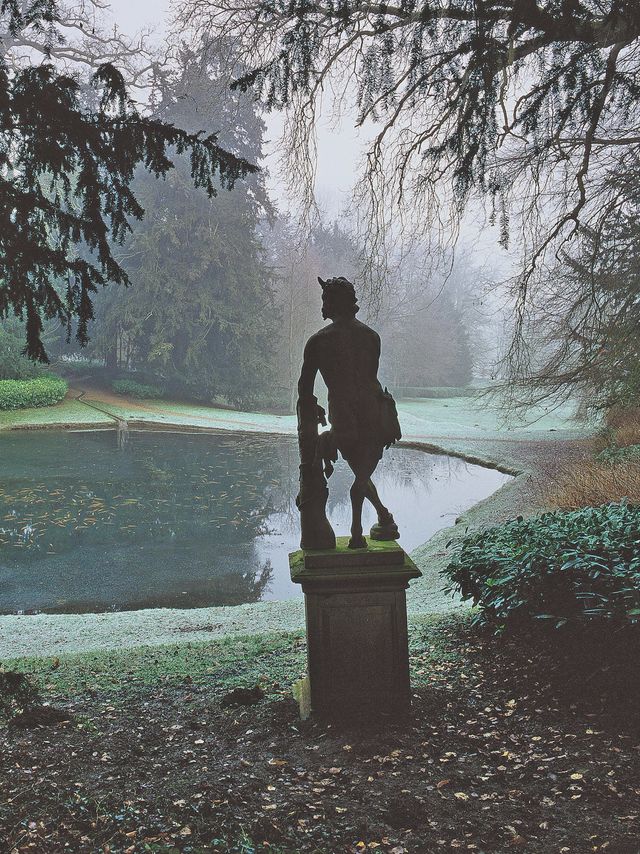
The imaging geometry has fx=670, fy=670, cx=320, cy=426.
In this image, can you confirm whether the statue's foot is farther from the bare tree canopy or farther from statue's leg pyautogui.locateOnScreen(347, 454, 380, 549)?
the bare tree canopy

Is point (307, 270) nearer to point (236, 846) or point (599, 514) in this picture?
point (599, 514)

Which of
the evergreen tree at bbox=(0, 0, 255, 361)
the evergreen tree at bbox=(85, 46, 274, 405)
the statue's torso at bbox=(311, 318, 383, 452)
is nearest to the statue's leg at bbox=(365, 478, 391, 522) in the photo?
the statue's torso at bbox=(311, 318, 383, 452)

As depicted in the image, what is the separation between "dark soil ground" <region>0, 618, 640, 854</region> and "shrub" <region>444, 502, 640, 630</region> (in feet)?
0.59

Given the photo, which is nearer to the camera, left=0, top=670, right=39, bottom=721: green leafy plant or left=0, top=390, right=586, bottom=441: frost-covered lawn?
left=0, top=670, right=39, bottom=721: green leafy plant

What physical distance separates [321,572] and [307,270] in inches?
1067

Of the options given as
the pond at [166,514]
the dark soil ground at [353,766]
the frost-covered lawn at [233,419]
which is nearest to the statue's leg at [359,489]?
the dark soil ground at [353,766]

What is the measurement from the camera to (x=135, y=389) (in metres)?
26.9

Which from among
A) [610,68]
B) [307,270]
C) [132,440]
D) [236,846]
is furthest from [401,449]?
[236,846]

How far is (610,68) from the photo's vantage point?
3436 millimetres

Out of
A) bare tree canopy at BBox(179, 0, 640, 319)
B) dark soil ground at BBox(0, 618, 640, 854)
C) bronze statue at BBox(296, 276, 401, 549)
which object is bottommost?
dark soil ground at BBox(0, 618, 640, 854)

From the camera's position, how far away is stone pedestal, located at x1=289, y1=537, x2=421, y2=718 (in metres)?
3.21

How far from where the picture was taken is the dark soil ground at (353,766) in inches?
88.6

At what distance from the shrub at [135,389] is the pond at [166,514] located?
787 centimetres

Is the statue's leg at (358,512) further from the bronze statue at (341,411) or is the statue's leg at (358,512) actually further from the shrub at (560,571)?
the shrub at (560,571)
